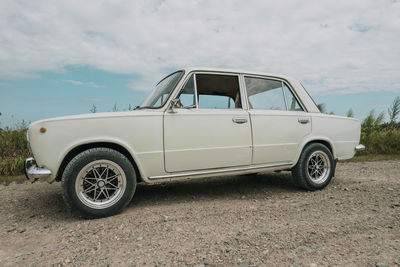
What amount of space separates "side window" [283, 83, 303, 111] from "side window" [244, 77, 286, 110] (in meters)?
0.10

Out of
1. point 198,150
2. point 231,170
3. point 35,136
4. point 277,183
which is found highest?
point 35,136

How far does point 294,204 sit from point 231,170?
1.01 metres

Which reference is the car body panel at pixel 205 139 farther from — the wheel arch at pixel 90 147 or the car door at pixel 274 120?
the wheel arch at pixel 90 147

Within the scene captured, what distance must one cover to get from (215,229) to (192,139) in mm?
1256

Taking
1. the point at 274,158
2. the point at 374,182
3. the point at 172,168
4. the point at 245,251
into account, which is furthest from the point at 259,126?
the point at 374,182

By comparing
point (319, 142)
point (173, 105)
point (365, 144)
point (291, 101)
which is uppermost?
point (291, 101)

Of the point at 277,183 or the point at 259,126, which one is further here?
the point at 277,183

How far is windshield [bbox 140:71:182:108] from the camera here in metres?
3.71

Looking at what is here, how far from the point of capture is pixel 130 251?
2311 millimetres

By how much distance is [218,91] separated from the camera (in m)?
4.09

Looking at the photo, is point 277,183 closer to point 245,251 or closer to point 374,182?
point 374,182

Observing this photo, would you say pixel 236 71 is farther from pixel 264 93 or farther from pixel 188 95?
pixel 188 95

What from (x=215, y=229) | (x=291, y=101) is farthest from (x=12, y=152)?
(x=291, y=101)

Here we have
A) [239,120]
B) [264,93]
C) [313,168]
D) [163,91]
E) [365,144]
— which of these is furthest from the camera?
[365,144]
